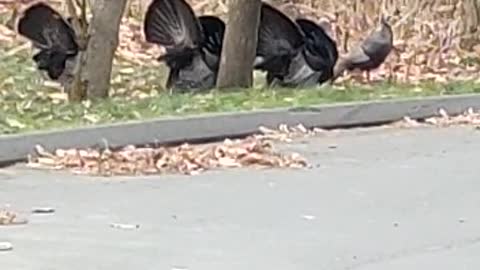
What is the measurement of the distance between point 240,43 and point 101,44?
5.19 feet

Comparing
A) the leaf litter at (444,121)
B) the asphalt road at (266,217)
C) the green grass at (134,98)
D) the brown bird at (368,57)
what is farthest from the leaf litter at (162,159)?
→ the brown bird at (368,57)

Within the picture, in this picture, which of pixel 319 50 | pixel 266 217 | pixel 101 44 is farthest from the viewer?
pixel 319 50

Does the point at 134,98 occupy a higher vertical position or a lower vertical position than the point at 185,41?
lower

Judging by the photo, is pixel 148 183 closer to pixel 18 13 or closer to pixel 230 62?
pixel 230 62

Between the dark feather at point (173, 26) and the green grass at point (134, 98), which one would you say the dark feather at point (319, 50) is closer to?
the green grass at point (134, 98)

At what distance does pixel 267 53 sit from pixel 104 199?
6568mm

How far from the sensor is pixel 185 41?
558 inches

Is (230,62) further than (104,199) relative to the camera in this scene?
Yes

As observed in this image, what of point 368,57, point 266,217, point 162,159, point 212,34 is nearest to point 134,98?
point 212,34

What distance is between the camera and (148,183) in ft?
30.1

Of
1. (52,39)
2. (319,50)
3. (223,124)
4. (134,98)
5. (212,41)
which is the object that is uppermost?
(52,39)

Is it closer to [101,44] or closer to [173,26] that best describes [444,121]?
[173,26]

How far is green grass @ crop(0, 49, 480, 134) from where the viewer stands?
37.0 feet

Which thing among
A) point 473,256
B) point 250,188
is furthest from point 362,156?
point 473,256
